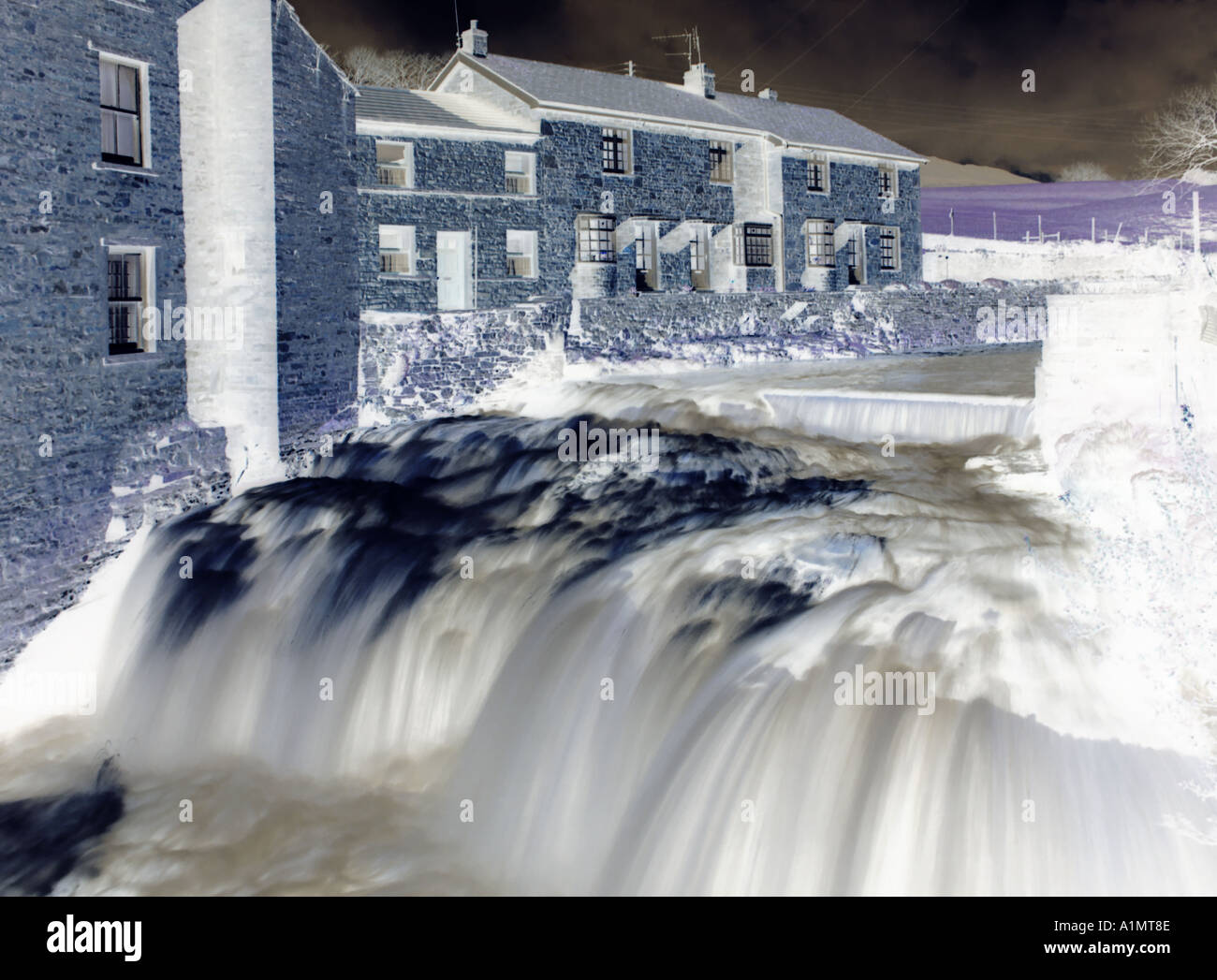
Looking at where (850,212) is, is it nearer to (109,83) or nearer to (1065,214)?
(109,83)

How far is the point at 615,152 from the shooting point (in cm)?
3077

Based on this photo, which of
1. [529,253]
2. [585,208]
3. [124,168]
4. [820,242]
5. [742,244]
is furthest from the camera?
[820,242]

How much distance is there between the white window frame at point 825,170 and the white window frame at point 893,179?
9.59 ft

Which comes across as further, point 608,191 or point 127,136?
point 608,191

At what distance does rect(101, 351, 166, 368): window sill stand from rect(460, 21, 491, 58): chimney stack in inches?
668

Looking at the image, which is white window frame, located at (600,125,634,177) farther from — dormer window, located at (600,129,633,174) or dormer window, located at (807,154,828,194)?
dormer window, located at (807,154,828,194)

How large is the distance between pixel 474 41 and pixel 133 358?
1766 cm

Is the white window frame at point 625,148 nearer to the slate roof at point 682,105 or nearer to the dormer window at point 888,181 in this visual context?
the slate roof at point 682,105

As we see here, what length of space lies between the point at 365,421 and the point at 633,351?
8745 mm

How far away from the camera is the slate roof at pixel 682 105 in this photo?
29.9 metres

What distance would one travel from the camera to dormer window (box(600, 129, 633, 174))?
3042cm

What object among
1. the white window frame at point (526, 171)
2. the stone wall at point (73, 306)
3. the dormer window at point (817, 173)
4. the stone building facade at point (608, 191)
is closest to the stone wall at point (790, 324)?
the stone building facade at point (608, 191)

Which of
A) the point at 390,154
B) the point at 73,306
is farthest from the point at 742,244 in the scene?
the point at 73,306

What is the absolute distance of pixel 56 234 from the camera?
1427 cm
